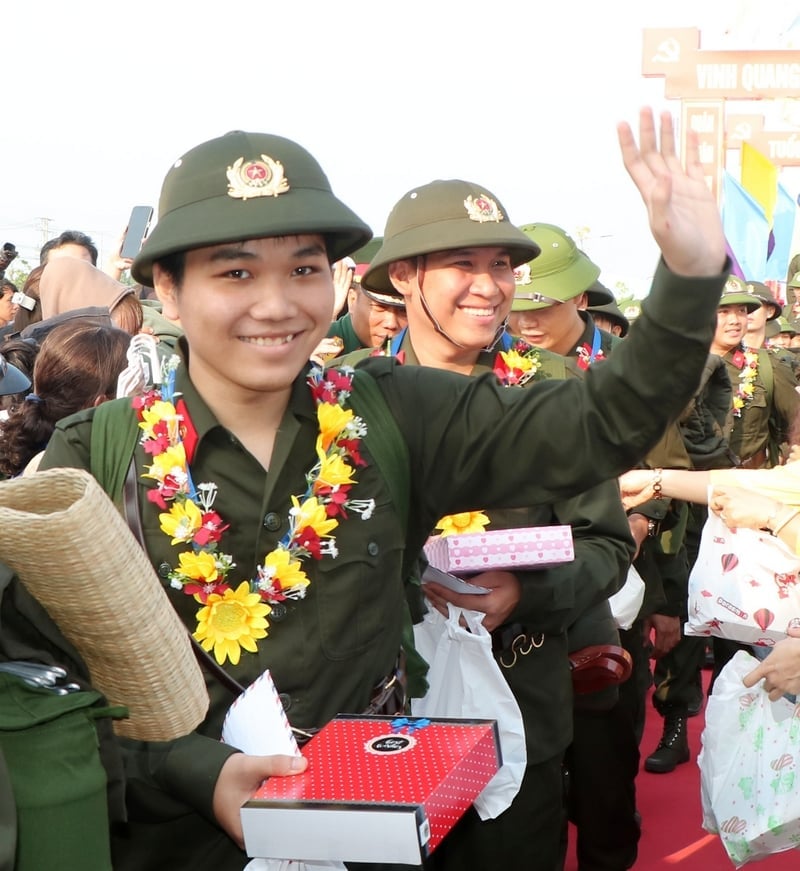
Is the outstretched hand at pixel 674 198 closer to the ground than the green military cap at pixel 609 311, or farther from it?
farther from it

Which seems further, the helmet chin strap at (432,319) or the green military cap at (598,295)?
the green military cap at (598,295)

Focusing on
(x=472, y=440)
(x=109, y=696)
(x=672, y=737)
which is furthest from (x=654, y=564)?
(x=109, y=696)

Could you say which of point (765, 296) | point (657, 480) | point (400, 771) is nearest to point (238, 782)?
point (400, 771)

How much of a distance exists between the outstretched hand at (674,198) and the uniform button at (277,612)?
947 millimetres

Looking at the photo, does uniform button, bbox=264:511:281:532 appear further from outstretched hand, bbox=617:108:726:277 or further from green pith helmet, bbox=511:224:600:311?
green pith helmet, bbox=511:224:600:311

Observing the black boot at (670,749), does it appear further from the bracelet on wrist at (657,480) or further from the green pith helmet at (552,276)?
the green pith helmet at (552,276)

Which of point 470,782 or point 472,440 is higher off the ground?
point 472,440

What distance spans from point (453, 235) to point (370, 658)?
1.58m

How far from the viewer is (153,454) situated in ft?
7.45

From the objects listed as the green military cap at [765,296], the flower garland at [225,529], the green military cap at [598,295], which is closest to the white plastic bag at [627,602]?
the green military cap at [598,295]

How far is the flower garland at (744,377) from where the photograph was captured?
838 cm

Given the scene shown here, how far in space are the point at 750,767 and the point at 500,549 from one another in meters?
1.26

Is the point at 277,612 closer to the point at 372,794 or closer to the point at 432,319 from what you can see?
the point at 372,794

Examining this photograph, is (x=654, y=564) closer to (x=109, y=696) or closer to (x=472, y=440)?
(x=472, y=440)
